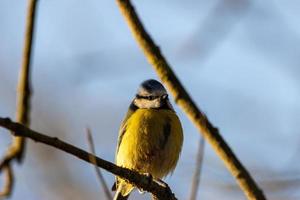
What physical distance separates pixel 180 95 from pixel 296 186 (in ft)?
3.43

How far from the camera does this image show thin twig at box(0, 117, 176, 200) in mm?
1561

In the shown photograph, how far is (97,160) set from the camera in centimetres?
211

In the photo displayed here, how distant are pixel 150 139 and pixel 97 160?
2.57 metres

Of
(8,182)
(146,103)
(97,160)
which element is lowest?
(8,182)

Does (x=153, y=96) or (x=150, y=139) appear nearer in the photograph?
(x=150, y=139)

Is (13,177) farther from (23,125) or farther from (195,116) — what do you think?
(195,116)

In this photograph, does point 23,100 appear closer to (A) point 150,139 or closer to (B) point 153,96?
(A) point 150,139

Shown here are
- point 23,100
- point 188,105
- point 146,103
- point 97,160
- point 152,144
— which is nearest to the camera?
point 188,105

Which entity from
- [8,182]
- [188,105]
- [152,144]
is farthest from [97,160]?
[152,144]

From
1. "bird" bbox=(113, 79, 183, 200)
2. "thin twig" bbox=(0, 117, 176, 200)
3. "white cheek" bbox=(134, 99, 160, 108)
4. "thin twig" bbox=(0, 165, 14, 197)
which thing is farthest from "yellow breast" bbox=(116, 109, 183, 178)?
"thin twig" bbox=(0, 165, 14, 197)

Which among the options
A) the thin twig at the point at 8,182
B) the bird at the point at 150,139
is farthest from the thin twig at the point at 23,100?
the bird at the point at 150,139

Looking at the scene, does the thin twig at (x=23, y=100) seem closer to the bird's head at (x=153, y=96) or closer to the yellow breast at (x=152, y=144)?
the yellow breast at (x=152, y=144)

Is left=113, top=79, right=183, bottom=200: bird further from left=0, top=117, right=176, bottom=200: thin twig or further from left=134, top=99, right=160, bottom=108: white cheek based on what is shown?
left=0, top=117, right=176, bottom=200: thin twig

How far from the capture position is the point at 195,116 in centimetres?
130
